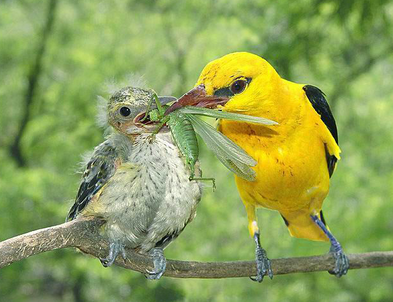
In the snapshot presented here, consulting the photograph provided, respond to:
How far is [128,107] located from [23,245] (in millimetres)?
874

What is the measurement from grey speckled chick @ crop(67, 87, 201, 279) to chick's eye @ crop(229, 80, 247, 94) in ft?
1.30

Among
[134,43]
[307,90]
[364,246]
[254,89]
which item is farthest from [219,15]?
[254,89]

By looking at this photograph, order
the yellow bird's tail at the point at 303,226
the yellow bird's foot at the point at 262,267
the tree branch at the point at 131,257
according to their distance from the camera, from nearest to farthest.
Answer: the tree branch at the point at 131,257 < the yellow bird's foot at the point at 262,267 < the yellow bird's tail at the point at 303,226

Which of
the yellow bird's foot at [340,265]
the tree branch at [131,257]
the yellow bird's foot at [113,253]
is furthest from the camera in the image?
the yellow bird's foot at [340,265]

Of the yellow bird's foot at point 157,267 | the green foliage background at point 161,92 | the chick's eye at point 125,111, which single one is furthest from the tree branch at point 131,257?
the green foliage background at point 161,92

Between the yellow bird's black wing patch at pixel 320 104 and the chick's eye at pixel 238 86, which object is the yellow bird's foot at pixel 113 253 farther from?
the yellow bird's black wing patch at pixel 320 104

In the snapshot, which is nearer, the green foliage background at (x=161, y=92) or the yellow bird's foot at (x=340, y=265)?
the yellow bird's foot at (x=340, y=265)

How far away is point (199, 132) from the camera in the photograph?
7.35 ft

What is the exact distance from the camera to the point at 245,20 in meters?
6.89

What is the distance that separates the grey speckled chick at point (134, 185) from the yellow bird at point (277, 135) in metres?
0.37

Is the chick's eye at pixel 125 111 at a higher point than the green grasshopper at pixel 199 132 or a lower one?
lower

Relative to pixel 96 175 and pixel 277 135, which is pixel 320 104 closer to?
pixel 277 135

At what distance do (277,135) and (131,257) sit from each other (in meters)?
1.03

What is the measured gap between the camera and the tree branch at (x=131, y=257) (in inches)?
75.8
